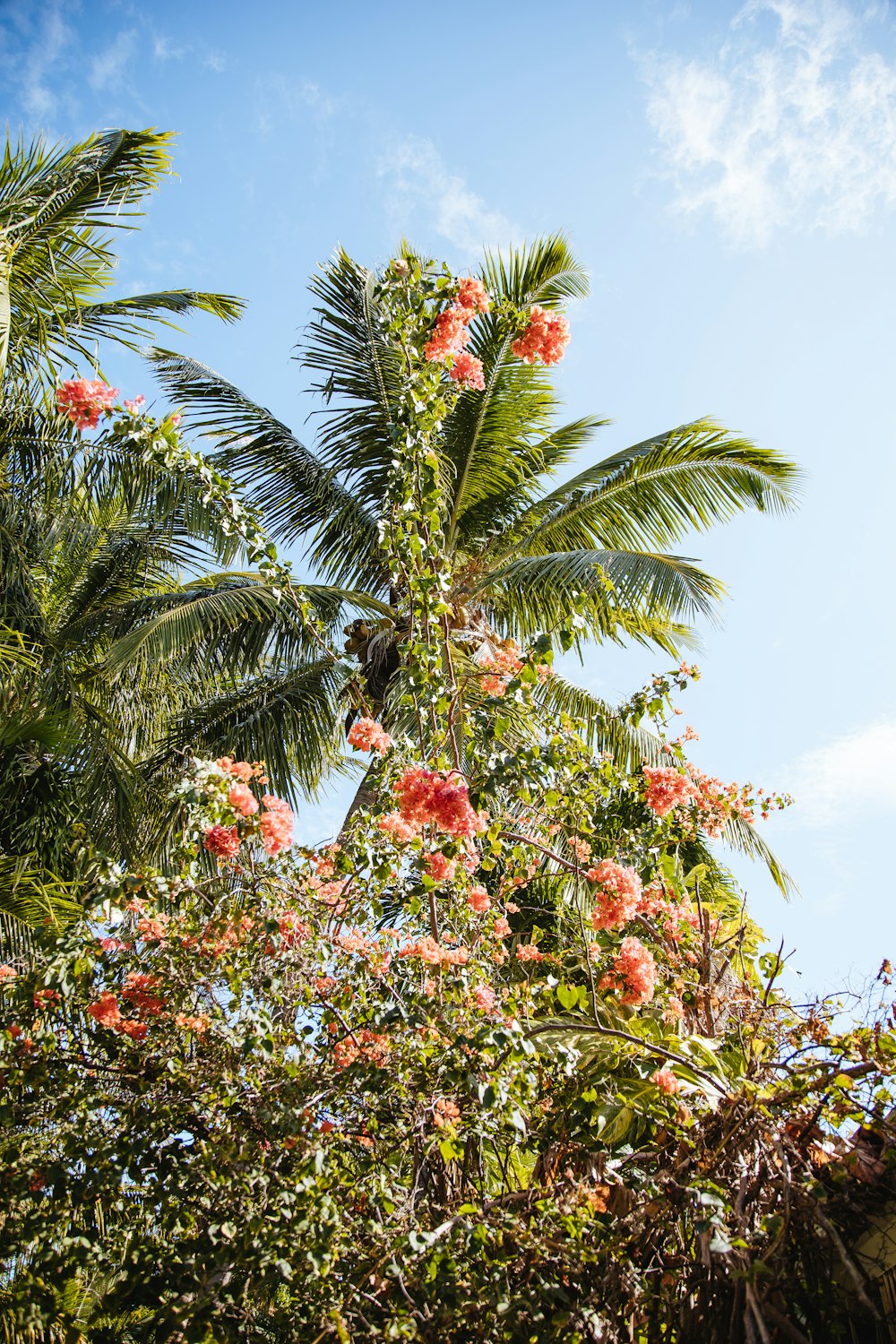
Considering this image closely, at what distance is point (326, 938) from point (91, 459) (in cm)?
425

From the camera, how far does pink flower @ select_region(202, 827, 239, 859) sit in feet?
10.7

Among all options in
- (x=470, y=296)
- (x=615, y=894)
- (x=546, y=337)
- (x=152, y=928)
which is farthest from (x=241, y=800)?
(x=546, y=337)

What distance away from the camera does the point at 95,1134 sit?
9.96ft

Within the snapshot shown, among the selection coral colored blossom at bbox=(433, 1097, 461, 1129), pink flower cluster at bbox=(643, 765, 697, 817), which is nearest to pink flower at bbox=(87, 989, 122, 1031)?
coral colored blossom at bbox=(433, 1097, 461, 1129)

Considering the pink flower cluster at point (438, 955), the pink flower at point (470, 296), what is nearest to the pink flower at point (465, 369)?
the pink flower at point (470, 296)

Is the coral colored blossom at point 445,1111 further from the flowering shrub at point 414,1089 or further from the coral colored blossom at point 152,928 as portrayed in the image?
the coral colored blossom at point 152,928

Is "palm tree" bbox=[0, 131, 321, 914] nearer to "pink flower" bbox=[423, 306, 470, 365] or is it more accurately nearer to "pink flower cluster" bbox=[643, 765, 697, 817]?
"pink flower" bbox=[423, 306, 470, 365]

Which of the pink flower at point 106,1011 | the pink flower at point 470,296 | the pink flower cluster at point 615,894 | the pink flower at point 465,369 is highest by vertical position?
the pink flower at point 470,296

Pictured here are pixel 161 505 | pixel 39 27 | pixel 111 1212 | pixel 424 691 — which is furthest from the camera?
pixel 161 505

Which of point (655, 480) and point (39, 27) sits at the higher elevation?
point (39, 27)

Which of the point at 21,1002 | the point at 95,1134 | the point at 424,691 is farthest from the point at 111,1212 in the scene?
the point at 424,691

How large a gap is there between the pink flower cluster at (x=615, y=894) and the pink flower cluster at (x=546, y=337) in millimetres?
2408

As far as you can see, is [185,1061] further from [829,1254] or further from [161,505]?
[161,505]

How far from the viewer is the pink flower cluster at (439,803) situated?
3.12m
